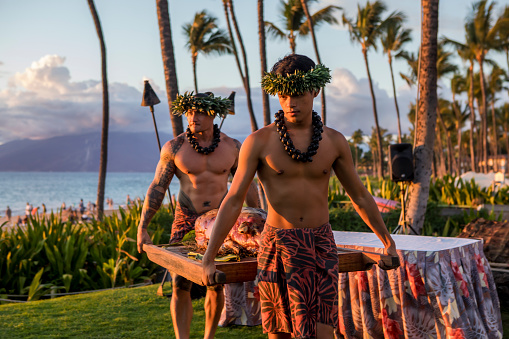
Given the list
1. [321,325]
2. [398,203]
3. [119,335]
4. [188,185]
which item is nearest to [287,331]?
[321,325]

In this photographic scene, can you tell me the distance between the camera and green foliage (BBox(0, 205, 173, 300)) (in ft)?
22.1

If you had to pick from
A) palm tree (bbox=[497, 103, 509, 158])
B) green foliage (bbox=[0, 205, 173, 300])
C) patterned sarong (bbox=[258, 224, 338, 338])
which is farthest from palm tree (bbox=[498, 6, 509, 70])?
palm tree (bbox=[497, 103, 509, 158])

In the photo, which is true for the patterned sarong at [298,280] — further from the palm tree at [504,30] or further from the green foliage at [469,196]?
the palm tree at [504,30]

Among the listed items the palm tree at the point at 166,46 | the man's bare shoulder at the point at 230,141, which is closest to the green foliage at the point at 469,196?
the palm tree at the point at 166,46

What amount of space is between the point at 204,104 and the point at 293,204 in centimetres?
158

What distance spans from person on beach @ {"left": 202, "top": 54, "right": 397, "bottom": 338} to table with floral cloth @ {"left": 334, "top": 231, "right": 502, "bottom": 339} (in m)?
1.57

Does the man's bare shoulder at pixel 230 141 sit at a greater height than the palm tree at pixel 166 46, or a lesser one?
lesser

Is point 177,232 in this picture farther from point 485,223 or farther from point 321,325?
point 485,223

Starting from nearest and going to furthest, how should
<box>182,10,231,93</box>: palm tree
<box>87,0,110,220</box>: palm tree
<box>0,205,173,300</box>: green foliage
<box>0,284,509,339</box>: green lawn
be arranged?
<box>0,284,509,339</box>: green lawn
<box>0,205,173,300</box>: green foliage
<box>87,0,110,220</box>: palm tree
<box>182,10,231,93</box>: palm tree

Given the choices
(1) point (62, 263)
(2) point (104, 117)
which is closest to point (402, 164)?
(1) point (62, 263)

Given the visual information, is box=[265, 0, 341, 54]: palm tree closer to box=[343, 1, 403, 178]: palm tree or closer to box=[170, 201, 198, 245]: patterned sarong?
box=[343, 1, 403, 178]: palm tree

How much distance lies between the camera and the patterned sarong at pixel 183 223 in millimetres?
3831

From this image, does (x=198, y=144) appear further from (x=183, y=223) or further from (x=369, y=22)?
(x=369, y=22)

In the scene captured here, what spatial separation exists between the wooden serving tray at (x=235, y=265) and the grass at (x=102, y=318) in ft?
6.82
